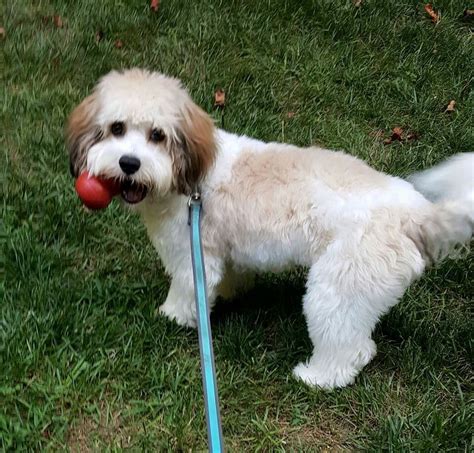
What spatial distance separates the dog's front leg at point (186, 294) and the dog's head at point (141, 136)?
48 cm

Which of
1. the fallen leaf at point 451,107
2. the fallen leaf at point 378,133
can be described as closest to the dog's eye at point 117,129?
the fallen leaf at point 378,133

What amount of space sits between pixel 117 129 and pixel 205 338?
105 centimetres

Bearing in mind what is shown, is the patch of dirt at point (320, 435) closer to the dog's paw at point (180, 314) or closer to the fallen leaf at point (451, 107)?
the dog's paw at point (180, 314)

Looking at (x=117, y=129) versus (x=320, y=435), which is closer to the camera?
(x=117, y=129)

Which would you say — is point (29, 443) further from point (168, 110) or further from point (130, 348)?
point (168, 110)

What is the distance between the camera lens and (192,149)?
119 inches

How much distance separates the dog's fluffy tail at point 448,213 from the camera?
282cm

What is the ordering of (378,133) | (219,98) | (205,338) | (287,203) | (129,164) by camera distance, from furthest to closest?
(378,133), (219,98), (287,203), (129,164), (205,338)

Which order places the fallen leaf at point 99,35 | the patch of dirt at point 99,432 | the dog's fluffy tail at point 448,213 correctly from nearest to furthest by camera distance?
the dog's fluffy tail at point 448,213, the patch of dirt at point 99,432, the fallen leaf at point 99,35

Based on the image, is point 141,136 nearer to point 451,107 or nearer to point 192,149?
point 192,149

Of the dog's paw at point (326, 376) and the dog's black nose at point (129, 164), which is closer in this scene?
the dog's black nose at point (129, 164)

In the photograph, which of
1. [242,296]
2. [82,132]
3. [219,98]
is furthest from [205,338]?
[219,98]

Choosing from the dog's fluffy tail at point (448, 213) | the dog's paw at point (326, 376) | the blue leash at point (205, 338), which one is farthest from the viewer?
the dog's paw at point (326, 376)

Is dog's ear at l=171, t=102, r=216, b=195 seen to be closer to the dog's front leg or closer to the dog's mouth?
the dog's mouth
